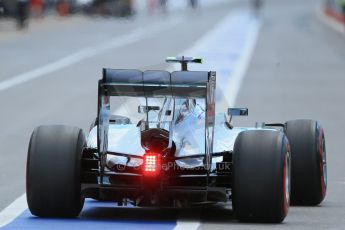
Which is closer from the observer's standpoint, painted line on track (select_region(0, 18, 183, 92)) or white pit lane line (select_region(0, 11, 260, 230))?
white pit lane line (select_region(0, 11, 260, 230))

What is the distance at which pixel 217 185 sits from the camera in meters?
11.1

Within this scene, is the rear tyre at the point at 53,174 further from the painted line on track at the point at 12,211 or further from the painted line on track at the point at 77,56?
the painted line on track at the point at 77,56

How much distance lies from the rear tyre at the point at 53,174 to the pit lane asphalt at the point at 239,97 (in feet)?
2.21

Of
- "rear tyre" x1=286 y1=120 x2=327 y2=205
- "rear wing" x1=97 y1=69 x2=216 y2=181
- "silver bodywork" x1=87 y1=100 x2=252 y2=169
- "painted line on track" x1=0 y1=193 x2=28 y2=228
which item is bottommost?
"painted line on track" x1=0 y1=193 x2=28 y2=228

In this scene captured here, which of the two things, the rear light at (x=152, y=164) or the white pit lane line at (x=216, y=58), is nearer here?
the rear light at (x=152, y=164)

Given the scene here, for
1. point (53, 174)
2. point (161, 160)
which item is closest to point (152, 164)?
point (161, 160)

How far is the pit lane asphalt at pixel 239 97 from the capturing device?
42.0ft

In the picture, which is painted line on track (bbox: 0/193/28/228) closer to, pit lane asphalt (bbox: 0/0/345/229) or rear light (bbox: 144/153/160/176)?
pit lane asphalt (bbox: 0/0/345/229)

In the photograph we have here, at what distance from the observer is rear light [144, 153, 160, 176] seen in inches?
429

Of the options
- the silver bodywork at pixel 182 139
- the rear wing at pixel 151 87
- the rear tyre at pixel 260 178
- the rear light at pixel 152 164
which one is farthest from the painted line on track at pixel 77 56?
the rear tyre at pixel 260 178

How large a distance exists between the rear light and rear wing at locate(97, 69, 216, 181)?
362 millimetres

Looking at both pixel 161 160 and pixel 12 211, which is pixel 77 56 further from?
pixel 161 160

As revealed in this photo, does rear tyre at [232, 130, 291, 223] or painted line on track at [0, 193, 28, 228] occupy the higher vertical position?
rear tyre at [232, 130, 291, 223]

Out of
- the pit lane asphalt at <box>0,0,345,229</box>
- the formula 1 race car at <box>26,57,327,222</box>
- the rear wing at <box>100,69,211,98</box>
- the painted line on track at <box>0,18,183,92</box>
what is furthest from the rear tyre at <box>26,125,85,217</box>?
the painted line on track at <box>0,18,183,92</box>
